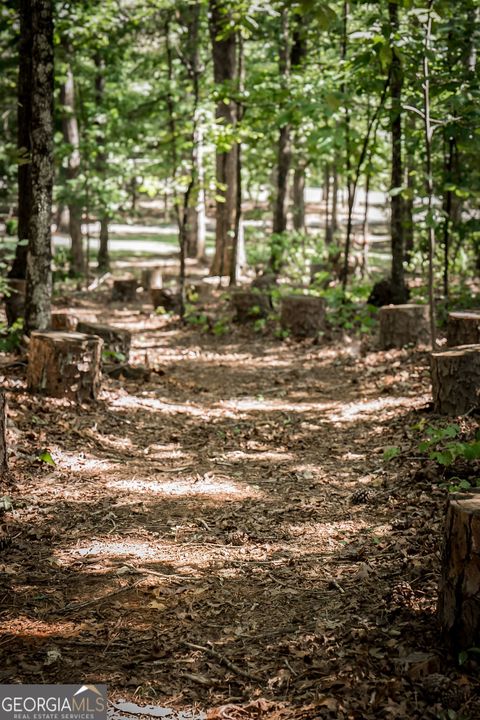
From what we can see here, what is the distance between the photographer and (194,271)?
65.8ft

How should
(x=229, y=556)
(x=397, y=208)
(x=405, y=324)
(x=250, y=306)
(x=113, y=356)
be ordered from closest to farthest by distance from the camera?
1. (x=229, y=556)
2. (x=113, y=356)
3. (x=405, y=324)
4. (x=397, y=208)
5. (x=250, y=306)

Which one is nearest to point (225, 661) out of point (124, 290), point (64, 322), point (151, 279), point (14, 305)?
point (64, 322)

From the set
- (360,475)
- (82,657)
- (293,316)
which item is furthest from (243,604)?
(293,316)

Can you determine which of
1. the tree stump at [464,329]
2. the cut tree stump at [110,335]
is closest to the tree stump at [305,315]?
the cut tree stump at [110,335]

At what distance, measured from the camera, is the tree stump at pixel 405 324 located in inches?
397

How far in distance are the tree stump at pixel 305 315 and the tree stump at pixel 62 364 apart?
521cm

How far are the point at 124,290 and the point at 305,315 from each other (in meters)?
5.76

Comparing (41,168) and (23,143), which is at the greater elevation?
(23,143)

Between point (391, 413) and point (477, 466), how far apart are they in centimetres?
231

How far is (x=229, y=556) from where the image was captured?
14.7 ft

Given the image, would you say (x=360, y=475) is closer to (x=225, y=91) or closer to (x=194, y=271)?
(x=225, y=91)

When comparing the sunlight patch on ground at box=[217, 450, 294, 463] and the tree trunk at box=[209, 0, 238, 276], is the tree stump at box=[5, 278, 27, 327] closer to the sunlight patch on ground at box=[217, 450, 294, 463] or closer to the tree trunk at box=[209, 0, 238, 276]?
the sunlight patch on ground at box=[217, 450, 294, 463]

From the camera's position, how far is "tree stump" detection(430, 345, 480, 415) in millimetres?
6547

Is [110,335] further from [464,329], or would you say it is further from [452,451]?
[452,451]
